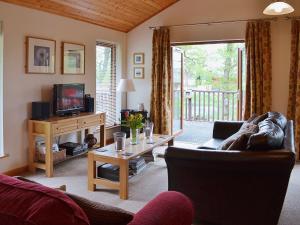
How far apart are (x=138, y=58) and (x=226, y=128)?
8.54 ft

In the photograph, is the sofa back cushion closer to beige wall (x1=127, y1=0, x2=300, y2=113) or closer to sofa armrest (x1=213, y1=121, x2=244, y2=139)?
sofa armrest (x1=213, y1=121, x2=244, y2=139)

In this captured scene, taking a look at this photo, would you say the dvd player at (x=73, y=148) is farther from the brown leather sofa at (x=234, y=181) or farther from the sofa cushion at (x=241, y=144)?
the sofa cushion at (x=241, y=144)

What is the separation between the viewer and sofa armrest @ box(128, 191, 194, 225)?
139cm

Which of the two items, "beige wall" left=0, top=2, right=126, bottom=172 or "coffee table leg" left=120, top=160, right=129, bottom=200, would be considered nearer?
"coffee table leg" left=120, top=160, right=129, bottom=200

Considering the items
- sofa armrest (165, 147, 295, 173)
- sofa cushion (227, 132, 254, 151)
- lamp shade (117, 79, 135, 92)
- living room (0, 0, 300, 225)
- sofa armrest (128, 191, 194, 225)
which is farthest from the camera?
lamp shade (117, 79, 135, 92)

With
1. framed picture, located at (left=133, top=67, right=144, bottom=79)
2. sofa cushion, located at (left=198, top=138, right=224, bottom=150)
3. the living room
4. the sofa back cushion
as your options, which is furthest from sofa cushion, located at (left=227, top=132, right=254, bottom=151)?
framed picture, located at (left=133, top=67, right=144, bottom=79)

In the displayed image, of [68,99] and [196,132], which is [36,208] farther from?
[196,132]

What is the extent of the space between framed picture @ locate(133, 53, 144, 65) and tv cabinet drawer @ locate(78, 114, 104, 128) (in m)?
1.67

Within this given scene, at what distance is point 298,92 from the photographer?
5.01 m

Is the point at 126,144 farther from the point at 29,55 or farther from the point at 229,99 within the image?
the point at 229,99

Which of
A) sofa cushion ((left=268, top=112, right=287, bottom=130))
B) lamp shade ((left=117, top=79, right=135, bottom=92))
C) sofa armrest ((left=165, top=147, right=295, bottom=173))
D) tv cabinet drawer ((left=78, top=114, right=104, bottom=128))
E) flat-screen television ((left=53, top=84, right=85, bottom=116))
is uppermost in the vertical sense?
lamp shade ((left=117, top=79, right=135, bottom=92))

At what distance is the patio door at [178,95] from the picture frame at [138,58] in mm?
656

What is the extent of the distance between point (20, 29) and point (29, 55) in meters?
0.35

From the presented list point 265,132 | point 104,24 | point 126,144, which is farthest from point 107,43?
point 265,132
